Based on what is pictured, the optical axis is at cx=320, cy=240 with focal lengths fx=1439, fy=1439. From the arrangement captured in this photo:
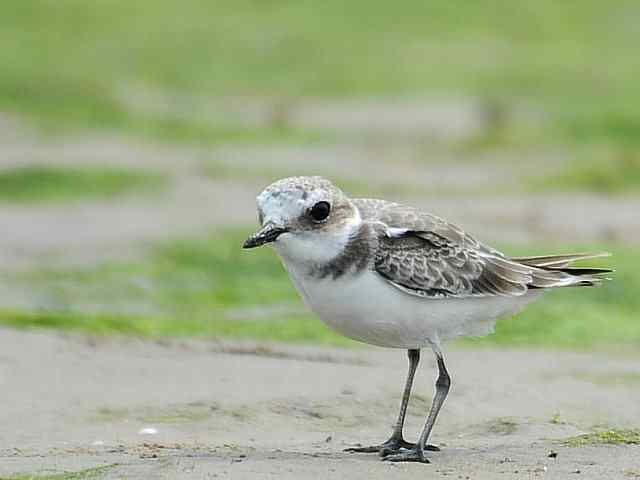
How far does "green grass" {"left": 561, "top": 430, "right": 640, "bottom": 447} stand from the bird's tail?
893 mm

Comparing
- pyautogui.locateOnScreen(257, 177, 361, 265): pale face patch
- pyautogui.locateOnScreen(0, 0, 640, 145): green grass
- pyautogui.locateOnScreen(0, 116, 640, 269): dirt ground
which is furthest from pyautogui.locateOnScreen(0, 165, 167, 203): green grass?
pyautogui.locateOnScreen(257, 177, 361, 265): pale face patch

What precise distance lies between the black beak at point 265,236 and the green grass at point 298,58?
15.1 meters

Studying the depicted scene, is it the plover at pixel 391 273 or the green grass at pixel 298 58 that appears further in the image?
the green grass at pixel 298 58

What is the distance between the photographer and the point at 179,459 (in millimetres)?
7309

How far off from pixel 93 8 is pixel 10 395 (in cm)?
2050

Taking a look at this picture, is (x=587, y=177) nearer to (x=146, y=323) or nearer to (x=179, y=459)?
(x=146, y=323)

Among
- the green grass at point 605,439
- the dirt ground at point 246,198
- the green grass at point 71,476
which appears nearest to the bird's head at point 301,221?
the green grass at point 71,476

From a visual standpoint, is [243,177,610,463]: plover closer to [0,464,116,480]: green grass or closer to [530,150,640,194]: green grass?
[0,464,116,480]: green grass

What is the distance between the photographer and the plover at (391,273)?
7.37 m

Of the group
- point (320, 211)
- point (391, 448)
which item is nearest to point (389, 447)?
point (391, 448)

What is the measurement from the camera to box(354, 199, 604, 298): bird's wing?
25.3 feet

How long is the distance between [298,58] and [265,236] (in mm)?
19732

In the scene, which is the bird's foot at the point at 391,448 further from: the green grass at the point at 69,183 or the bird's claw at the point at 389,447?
the green grass at the point at 69,183

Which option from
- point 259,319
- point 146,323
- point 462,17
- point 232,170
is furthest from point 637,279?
point 462,17
